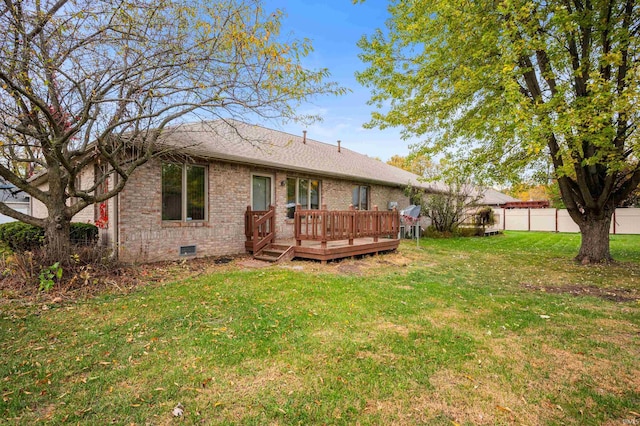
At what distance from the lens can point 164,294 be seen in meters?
5.55

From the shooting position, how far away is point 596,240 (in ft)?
31.4

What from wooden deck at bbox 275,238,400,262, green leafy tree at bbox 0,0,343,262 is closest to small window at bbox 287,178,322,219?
wooden deck at bbox 275,238,400,262

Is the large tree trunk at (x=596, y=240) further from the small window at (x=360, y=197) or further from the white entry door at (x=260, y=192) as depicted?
the white entry door at (x=260, y=192)

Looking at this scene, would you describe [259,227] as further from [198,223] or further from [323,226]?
[323,226]

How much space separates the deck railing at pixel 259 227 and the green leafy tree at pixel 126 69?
3502mm

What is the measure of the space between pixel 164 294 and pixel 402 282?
15.3ft

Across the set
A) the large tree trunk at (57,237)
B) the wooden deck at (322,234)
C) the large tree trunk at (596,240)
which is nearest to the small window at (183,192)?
the wooden deck at (322,234)

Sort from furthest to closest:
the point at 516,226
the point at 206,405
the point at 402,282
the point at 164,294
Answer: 1. the point at 516,226
2. the point at 402,282
3. the point at 164,294
4. the point at 206,405

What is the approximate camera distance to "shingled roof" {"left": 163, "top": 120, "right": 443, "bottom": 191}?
28.5 feet

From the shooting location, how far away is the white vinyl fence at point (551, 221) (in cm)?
1959

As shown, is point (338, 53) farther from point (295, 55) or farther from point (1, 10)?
point (1, 10)

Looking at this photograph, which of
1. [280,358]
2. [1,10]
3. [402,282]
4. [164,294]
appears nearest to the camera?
[280,358]

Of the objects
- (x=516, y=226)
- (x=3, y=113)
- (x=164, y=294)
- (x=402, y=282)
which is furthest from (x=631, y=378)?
(x=516, y=226)

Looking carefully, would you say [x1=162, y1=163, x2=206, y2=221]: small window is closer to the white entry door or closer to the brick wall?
the brick wall
